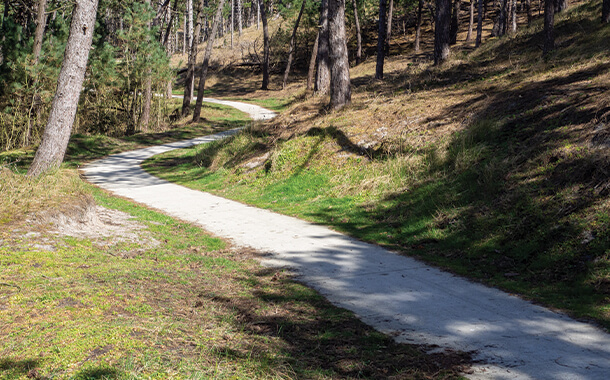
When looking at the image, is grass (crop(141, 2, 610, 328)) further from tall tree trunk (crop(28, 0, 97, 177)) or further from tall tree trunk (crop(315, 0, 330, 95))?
tall tree trunk (crop(28, 0, 97, 177))

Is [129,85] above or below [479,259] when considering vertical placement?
above

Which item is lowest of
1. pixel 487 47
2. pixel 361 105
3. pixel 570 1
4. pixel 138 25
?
pixel 361 105

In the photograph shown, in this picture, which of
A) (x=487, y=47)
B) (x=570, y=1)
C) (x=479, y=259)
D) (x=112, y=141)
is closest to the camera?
(x=479, y=259)

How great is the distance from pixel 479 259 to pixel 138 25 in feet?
87.3

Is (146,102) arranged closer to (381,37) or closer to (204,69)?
(204,69)

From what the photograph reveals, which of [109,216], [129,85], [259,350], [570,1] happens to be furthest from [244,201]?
[570,1]

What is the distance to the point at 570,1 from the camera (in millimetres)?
40938

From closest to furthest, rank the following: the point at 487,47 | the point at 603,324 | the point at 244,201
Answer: the point at 603,324 < the point at 244,201 < the point at 487,47

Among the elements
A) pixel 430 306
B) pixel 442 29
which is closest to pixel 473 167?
pixel 430 306

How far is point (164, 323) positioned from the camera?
3596 millimetres

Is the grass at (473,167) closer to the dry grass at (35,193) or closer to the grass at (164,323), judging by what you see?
the grass at (164,323)

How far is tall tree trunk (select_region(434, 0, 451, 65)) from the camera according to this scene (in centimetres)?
1748

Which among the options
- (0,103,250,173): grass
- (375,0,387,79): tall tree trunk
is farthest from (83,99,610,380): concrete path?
(375,0,387,79): tall tree trunk

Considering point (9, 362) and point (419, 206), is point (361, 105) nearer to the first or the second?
point (419, 206)
